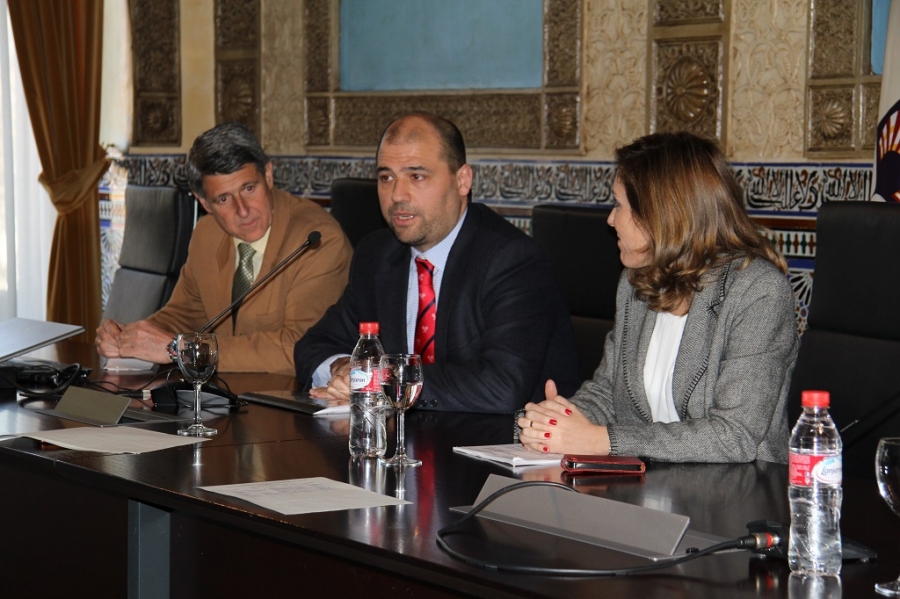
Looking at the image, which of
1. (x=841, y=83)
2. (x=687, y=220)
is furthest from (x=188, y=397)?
(x=841, y=83)

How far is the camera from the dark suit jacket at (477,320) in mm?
2643

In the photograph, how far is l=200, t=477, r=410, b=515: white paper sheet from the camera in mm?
1687

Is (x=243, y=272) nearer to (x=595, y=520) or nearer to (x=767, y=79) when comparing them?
(x=767, y=79)

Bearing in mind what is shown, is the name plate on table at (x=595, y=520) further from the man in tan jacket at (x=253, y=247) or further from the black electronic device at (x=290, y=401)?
the man in tan jacket at (x=253, y=247)

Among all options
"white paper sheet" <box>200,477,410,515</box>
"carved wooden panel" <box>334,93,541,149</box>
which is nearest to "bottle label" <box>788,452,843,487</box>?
"white paper sheet" <box>200,477,410,515</box>

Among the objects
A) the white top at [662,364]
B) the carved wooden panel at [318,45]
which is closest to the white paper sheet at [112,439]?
the white top at [662,364]

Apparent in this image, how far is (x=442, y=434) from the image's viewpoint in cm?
227

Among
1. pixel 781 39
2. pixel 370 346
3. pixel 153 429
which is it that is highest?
pixel 781 39

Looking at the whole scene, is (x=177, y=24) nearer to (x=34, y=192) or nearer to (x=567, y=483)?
(x=34, y=192)

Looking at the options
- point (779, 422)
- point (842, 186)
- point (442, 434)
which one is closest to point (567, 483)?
point (442, 434)

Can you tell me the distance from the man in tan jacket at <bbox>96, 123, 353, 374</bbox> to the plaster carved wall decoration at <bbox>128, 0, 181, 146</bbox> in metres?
2.13

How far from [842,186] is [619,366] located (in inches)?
55.7

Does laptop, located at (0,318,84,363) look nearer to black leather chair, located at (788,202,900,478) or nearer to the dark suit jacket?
the dark suit jacket

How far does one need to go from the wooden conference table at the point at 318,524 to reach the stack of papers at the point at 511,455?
3cm
